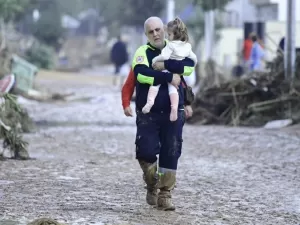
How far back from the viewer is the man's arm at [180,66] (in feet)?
28.2

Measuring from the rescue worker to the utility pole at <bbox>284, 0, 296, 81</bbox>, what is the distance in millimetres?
11297

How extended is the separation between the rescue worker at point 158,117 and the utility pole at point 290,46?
11297 millimetres

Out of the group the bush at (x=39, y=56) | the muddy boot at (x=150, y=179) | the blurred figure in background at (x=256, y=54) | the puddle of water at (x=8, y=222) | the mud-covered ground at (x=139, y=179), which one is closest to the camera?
the puddle of water at (x=8, y=222)

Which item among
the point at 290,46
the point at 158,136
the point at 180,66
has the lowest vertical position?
the point at 158,136

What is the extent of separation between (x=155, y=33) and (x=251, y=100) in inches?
461

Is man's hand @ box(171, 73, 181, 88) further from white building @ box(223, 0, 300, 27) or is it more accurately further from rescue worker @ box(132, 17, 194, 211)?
white building @ box(223, 0, 300, 27)

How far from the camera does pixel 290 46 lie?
20.3m

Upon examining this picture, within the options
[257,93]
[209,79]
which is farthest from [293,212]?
[209,79]

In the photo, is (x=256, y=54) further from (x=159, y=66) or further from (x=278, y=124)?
(x=159, y=66)

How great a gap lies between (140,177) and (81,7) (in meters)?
84.8

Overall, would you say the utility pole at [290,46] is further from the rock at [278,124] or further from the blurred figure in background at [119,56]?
the blurred figure in background at [119,56]

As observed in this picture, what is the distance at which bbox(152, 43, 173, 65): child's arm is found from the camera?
8578 mm

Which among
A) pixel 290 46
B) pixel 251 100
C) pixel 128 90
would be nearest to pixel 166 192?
pixel 128 90

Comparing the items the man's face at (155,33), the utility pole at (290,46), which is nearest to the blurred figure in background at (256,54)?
the utility pole at (290,46)
